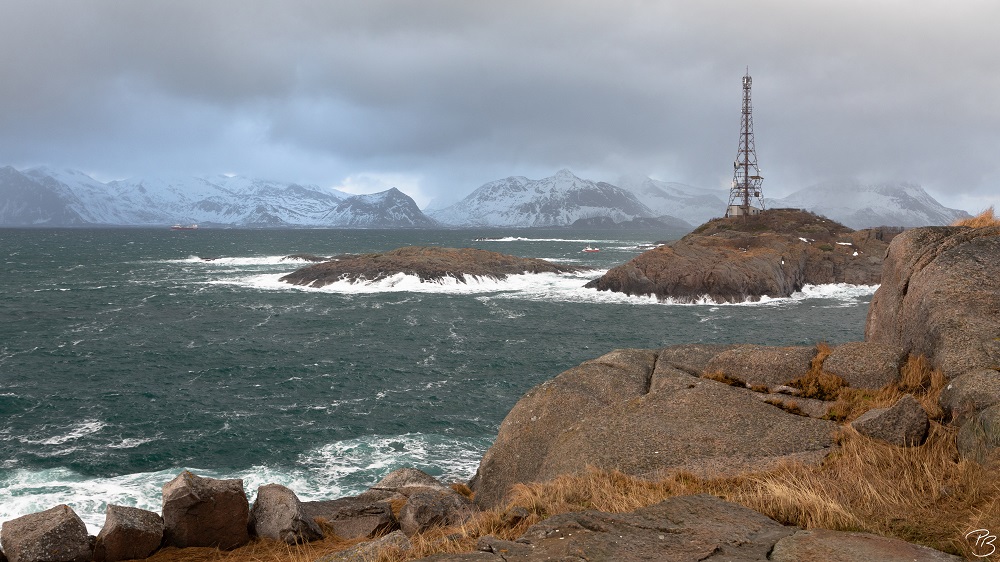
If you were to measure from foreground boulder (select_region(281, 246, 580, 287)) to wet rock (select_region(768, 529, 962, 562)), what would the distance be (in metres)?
64.9

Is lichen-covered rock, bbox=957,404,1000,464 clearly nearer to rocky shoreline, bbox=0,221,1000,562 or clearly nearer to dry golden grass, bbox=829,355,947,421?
rocky shoreline, bbox=0,221,1000,562

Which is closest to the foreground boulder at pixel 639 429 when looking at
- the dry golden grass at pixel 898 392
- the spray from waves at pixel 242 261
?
the dry golden grass at pixel 898 392

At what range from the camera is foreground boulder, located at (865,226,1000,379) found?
1066cm

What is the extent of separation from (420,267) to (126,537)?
207ft

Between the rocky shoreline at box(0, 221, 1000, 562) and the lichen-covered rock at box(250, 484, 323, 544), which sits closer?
the rocky shoreline at box(0, 221, 1000, 562)

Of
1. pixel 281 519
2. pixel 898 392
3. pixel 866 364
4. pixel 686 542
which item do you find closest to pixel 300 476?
pixel 281 519

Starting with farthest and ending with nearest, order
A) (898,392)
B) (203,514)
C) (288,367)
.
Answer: (288,367)
(898,392)
(203,514)

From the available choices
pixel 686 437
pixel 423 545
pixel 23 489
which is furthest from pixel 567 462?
pixel 23 489

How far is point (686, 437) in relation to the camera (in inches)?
416

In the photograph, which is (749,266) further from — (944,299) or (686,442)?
(686,442)

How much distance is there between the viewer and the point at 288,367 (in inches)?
1304

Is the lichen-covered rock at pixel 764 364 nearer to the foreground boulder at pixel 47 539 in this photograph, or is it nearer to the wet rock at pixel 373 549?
the wet rock at pixel 373 549

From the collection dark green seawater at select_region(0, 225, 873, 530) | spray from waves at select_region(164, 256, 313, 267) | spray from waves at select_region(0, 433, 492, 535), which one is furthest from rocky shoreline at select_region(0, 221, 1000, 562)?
spray from waves at select_region(164, 256, 313, 267)

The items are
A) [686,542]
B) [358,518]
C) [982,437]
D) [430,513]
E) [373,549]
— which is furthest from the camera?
[358,518]
